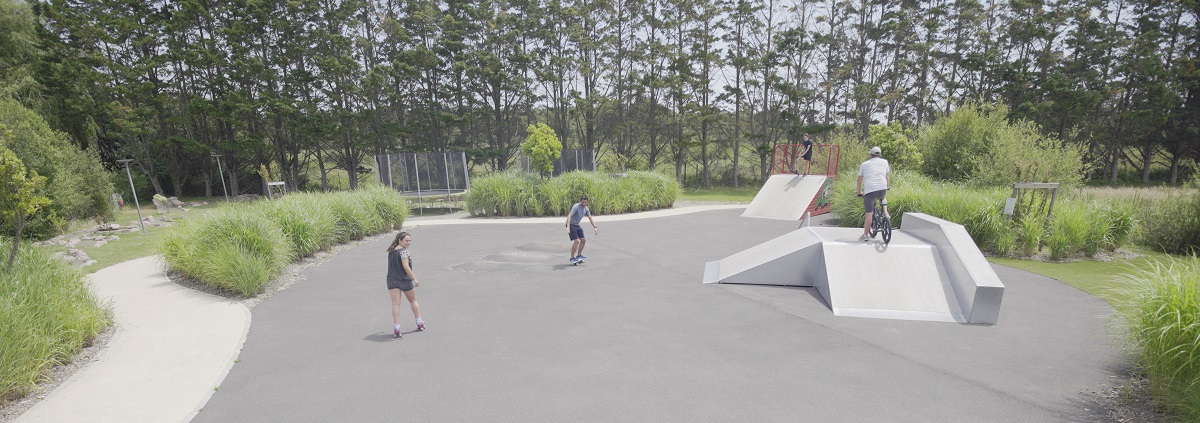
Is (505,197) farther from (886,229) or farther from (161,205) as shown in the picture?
(161,205)

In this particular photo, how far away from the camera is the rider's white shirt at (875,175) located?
8.29 meters

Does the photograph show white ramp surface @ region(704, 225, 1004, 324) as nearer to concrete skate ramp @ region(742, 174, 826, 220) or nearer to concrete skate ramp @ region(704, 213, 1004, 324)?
concrete skate ramp @ region(704, 213, 1004, 324)

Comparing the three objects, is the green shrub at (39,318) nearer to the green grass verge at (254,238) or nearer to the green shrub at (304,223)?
the green grass verge at (254,238)

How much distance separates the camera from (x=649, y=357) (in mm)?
5305

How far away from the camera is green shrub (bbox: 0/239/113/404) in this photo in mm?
4574

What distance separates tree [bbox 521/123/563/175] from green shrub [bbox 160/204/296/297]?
9.99m

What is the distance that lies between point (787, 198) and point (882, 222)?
7992mm

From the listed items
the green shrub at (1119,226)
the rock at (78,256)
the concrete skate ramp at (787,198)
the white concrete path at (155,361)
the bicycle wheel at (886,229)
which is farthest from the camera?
the concrete skate ramp at (787,198)

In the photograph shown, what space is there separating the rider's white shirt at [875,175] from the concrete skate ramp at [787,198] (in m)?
6.42

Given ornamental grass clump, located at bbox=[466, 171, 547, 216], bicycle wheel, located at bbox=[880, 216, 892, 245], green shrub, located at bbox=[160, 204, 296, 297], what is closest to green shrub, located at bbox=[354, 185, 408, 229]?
ornamental grass clump, located at bbox=[466, 171, 547, 216]

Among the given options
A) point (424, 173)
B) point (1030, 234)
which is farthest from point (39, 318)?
point (424, 173)

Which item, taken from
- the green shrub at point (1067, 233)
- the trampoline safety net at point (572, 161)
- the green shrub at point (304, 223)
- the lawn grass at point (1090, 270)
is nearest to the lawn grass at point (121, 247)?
the green shrub at point (304, 223)

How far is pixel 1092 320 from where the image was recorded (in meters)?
6.23

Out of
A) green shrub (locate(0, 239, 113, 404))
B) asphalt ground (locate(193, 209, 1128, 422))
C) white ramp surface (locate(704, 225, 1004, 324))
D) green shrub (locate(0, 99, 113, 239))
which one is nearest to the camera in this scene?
asphalt ground (locate(193, 209, 1128, 422))
